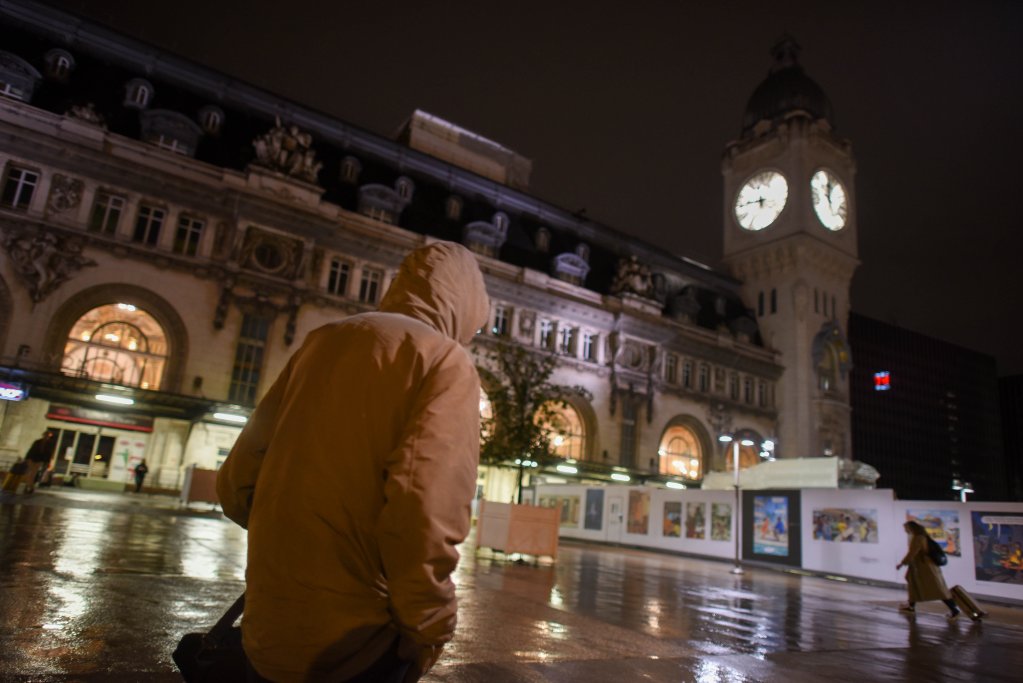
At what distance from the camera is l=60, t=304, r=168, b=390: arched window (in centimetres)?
2698

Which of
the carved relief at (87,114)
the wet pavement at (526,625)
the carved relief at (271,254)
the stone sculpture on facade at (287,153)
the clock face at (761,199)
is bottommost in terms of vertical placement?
the wet pavement at (526,625)

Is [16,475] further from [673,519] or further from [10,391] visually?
[673,519]

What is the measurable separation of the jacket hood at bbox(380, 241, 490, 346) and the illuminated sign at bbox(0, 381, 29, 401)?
27.7 m

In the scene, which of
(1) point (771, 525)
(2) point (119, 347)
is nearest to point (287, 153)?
(2) point (119, 347)

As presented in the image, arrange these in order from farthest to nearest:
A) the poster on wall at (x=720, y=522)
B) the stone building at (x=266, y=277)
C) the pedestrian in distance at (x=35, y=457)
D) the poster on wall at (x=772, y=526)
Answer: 1. the stone building at (x=266, y=277)
2. the poster on wall at (x=720, y=522)
3. the poster on wall at (x=772, y=526)
4. the pedestrian in distance at (x=35, y=457)

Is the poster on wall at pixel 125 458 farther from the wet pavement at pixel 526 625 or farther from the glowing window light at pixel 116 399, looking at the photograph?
the wet pavement at pixel 526 625

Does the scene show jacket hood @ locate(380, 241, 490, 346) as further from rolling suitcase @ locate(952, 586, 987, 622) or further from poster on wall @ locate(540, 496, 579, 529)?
poster on wall @ locate(540, 496, 579, 529)

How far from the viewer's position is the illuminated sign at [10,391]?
78.2 ft

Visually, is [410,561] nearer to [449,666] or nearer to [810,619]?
[449,666]

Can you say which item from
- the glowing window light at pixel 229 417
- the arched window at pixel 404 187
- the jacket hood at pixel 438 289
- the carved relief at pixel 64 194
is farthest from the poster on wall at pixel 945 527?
the carved relief at pixel 64 194

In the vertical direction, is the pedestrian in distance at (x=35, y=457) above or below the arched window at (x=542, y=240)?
below

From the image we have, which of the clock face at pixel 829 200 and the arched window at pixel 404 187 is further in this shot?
the clock face at pixel 829 200

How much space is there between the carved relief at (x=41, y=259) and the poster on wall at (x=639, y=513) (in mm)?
24107

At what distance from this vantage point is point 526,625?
6.29 m
